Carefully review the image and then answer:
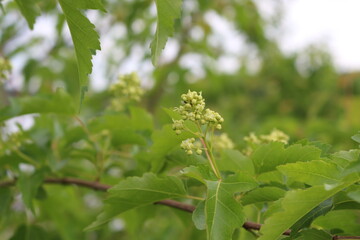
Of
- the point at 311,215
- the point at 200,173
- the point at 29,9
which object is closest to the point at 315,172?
the point at 311,215

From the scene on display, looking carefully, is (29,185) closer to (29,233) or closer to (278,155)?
(29,233)

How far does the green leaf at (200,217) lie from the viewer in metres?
0.77

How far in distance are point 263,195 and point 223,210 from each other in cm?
12

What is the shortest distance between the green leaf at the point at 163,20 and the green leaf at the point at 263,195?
292 mm

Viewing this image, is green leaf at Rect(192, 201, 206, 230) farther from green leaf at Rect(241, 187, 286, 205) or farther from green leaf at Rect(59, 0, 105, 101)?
green leaf at Rect(59, 0, 105, 101)

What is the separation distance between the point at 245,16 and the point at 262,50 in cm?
160

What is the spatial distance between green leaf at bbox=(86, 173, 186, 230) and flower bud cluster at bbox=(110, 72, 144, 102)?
1.73 ft

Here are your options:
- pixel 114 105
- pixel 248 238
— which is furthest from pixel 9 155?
pixel 248 238

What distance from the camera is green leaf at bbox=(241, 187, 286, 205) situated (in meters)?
0.82

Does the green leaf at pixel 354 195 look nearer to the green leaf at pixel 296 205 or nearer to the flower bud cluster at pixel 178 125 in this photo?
the green leaf at pixel 296 205

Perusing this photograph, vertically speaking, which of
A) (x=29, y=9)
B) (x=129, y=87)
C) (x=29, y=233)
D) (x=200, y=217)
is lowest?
(x=29, y=233)

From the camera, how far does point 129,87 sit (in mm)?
1381

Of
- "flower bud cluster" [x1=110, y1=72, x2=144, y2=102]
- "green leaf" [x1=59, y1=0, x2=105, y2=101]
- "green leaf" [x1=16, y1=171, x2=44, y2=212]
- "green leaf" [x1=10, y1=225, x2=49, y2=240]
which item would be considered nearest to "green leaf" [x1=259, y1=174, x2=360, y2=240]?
"green leaf" [x1=59, y1=0, x2=105, y2=101]

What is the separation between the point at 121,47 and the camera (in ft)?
10.7
